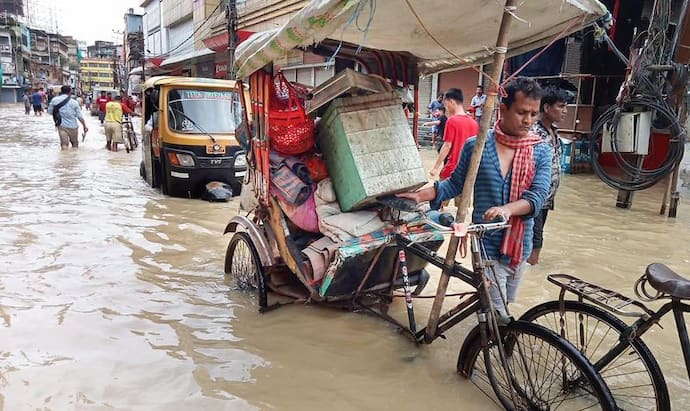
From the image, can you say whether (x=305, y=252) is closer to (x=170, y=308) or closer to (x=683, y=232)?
(x=170, y=308)

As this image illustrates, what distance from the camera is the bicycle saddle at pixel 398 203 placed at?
312 centimetres

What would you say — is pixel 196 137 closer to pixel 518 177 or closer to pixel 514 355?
pixel 518 177

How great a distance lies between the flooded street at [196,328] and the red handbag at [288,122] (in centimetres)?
131

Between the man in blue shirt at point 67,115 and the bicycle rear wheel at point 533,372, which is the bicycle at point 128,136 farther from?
the bicycle rear wheel at point 533,372

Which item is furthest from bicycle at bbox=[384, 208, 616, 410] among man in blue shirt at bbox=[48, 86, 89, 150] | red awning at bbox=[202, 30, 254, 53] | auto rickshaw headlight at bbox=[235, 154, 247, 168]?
red awning at bbox=[202, 30, 254, 53]

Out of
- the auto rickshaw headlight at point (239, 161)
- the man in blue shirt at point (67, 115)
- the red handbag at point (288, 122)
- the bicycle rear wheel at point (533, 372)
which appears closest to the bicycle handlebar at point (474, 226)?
the bicycle rear wheel at point (533, 372)

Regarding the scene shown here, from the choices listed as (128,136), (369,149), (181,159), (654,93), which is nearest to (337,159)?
(369,149)

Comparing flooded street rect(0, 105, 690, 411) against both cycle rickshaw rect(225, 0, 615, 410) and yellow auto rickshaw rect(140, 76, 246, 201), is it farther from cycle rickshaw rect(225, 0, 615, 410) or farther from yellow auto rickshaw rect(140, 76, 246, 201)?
yellow auto rickshaw rect(140, 76, 246, 201)

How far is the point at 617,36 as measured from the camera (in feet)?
34.8

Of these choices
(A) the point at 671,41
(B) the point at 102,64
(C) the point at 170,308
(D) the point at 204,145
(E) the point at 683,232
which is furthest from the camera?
(B) the point at 102,64

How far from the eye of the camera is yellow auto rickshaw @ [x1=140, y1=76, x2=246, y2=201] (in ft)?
25.3

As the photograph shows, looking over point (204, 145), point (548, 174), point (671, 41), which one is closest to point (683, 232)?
point (671, 41)

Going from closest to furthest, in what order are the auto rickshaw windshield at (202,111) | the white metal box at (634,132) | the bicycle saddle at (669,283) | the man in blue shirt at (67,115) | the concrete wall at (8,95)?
the bicycle saddle at (669,283)
the white metal box at (634,132)
the auto rickshaw windshield at (202,111)
the man in blue shirt at (67,115)
the concrete wall at (8,95)

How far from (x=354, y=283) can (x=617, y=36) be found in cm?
1008
